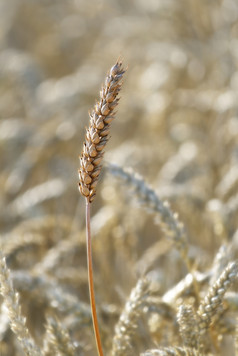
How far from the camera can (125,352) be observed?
1.03 m

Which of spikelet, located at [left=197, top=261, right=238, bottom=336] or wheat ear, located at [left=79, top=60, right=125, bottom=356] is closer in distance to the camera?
wheat ear, located at [left=79, top=60, right=125, bottom=356]

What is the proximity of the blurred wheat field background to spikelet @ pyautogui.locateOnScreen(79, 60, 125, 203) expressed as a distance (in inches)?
9.7

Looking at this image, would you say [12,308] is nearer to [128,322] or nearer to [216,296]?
[128,322]

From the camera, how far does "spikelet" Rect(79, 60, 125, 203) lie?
2.59ft

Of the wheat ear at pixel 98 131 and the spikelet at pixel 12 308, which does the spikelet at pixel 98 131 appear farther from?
the spikelet at pixel 12 308

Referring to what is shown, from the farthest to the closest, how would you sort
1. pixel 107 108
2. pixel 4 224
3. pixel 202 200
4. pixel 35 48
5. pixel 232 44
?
1. pixel 35 48
2. pixel 232 44
3. pixel 4 224
4. pixel 202 200
5. pixel 107 108

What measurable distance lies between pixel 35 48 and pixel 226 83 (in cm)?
234

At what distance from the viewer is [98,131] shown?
81 cm

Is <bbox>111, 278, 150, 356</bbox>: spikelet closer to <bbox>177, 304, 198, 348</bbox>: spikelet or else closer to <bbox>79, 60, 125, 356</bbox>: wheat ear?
<bbox>177, 304, 198, 348</bbox>: spikelet

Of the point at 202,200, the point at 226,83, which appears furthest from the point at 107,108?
the point at 226,83

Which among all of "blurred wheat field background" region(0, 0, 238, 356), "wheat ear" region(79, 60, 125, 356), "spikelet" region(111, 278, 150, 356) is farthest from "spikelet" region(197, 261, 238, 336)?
"wheat ear" region(79, 60, 125, 356)

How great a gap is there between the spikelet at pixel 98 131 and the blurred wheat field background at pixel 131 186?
246 millimetres

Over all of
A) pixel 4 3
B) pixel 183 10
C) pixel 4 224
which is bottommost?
pixel 4 224

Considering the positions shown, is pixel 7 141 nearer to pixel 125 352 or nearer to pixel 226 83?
pixel 226 83
